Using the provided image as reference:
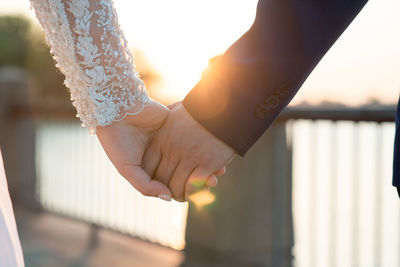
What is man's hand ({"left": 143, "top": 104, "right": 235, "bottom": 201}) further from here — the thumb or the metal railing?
the metal railing

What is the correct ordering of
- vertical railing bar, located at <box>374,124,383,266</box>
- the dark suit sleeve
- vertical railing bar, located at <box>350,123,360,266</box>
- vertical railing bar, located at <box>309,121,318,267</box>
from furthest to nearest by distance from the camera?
vertical railing bar, located at <box>309,121,318,267</box> → vertical railing bar, located at <box>350,123,360,266</box> → vertical railing bar, located at <box>374,124,383,266</box> → the dark suit sleeve

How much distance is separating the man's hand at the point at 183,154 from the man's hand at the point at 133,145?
1.3 inches

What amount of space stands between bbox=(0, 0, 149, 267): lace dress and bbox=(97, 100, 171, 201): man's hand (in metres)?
0.03

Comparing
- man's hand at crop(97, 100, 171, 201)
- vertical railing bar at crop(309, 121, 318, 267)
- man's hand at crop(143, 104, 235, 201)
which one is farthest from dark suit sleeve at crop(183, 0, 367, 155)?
vertical railing bar at crop(309, 121, 318, 267)

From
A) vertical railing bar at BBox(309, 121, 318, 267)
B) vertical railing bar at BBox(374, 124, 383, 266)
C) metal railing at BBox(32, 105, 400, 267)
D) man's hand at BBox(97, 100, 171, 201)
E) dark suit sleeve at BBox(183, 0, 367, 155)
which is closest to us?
dark suit sleeve at BBox(183, 0, 367, 155)

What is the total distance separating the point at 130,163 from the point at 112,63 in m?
0.29

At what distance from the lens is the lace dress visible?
4.88ft

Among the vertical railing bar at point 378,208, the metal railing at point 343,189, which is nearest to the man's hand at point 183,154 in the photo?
the metal railing at point 343,189

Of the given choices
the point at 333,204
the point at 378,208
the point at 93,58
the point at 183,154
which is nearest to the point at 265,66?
the point at 183,154

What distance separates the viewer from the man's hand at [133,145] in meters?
1.58

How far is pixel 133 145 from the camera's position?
5.25 feet

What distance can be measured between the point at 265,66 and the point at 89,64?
0.48 metres

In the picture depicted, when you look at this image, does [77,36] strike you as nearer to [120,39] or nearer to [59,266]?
[120,39]

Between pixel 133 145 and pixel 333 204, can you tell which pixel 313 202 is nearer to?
pixel 333 204
